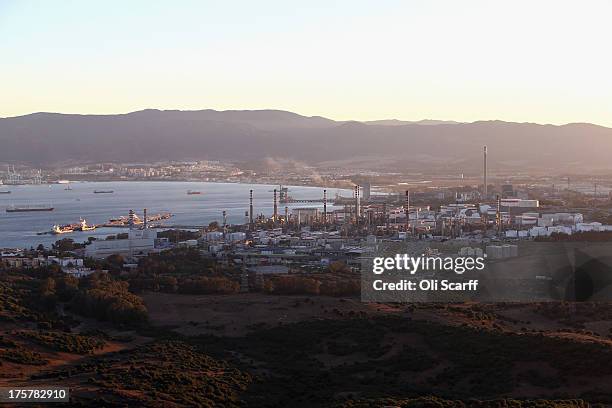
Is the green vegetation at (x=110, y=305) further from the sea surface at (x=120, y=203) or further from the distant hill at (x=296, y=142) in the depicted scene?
the distant hill at (x=296, y=142)

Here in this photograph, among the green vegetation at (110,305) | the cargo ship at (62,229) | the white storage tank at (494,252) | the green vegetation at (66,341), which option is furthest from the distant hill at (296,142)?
the green vegetation at (66,341)

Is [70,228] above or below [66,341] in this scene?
below

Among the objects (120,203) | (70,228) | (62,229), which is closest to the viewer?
(62,229)

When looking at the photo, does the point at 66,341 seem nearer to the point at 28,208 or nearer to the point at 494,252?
the point at 494,252

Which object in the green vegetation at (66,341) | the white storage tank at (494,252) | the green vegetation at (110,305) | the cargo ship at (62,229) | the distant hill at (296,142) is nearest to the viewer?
the green vegetation at (66,341)

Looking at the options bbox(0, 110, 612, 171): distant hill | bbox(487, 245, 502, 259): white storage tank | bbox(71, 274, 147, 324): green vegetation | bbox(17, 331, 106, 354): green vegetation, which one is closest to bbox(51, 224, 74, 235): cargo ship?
bbox(487, 245, 502, 259): white storage tank

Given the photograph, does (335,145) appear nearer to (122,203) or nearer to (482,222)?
(122,203)

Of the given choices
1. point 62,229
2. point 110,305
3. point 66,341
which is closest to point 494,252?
point 110,305
